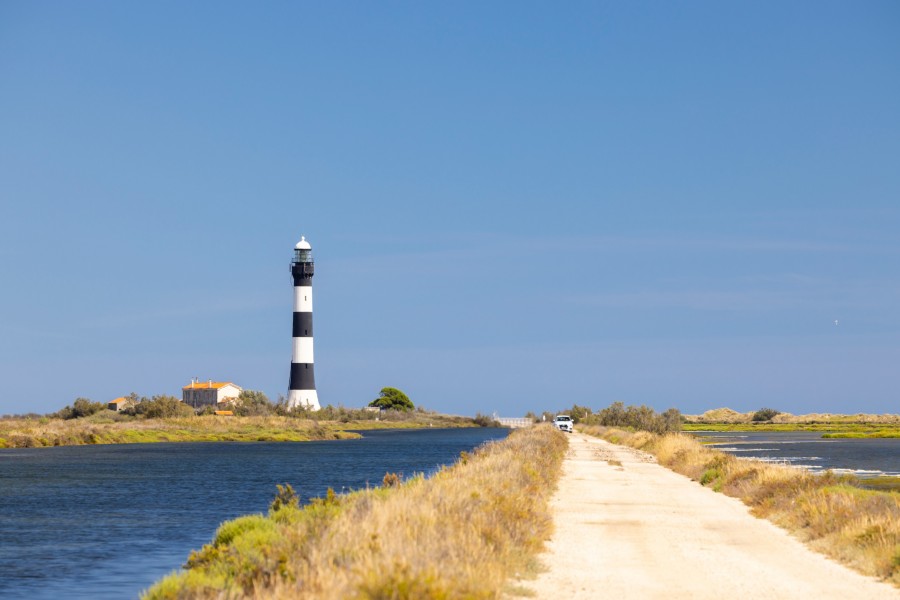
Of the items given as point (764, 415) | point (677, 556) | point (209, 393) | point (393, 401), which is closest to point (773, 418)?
point (764, 415)

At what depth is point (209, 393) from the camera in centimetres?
13212

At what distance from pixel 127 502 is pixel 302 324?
5898cm

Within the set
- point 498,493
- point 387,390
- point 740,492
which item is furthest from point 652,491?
point 387,390

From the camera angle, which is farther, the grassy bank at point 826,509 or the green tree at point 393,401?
the green tree at point 393,401

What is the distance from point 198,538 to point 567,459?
2272cm

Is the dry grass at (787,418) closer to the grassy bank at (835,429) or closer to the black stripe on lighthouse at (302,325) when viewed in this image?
the grassy bank at (835,429)

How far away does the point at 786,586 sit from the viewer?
14227 millimetres

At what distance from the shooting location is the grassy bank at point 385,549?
1057 centimetres

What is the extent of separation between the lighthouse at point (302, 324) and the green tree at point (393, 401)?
6884cm

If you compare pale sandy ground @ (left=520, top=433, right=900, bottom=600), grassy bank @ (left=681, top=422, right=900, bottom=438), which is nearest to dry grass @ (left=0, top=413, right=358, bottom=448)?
grassy bank @ (left=681, top=422, right=900, bottom=438)

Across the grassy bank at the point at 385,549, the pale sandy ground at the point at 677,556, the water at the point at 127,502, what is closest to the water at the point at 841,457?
the water at the point at 127,502

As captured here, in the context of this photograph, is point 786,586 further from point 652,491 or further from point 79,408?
point 79,408

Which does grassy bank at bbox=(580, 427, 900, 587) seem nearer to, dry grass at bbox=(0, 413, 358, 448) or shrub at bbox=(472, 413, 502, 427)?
dry grass at bbox=(0, 413, 358, 448)

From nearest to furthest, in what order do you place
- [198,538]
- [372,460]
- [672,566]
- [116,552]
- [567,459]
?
[672,566]
[116,552]
[198,538]
[567,459]
[372,460]
